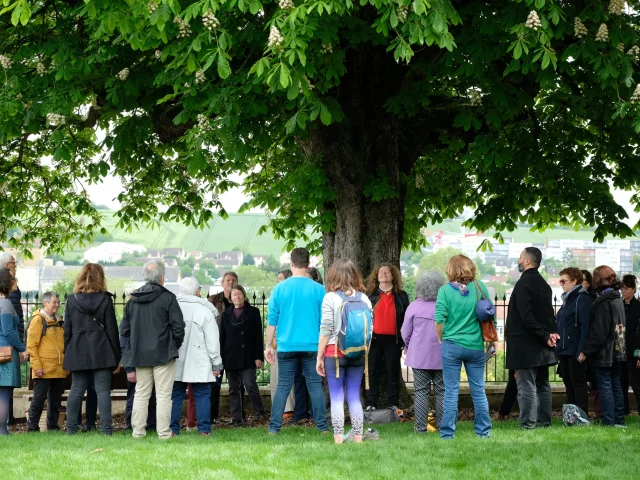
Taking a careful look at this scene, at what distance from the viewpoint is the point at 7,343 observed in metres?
10.2

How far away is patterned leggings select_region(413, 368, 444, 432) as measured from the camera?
9859 mm

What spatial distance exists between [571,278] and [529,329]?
5.38 ft

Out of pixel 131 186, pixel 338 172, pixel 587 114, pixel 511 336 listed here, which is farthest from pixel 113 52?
pixel 131 186

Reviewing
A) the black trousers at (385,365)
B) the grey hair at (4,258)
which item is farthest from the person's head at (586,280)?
the grey hair at (4,258)

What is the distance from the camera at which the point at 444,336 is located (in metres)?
9.20

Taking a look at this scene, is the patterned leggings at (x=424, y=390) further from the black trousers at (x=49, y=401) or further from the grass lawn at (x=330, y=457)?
the black trousers at (x=49, y=401)

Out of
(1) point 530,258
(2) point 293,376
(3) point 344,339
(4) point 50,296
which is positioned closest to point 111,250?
(4) point 50,296

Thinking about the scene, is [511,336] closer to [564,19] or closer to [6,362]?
[564,19]

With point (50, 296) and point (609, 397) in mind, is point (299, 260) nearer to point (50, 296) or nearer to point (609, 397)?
point (50, 296)

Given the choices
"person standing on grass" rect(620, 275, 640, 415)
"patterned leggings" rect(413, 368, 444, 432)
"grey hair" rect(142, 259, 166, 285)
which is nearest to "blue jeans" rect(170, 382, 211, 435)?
"grey hair" rect(142, 259, 166, 285)

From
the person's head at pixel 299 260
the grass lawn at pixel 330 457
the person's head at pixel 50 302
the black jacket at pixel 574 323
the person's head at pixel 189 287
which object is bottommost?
the grass lawn at pixel 330 457

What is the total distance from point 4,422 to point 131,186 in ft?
30.2

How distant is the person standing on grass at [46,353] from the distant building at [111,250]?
9584cm

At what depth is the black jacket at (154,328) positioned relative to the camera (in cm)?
971
